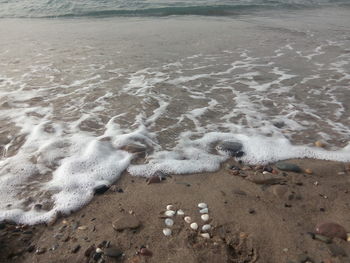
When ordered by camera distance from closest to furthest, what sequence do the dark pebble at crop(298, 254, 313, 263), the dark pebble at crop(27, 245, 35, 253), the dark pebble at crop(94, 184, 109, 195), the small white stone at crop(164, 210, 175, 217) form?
the dark pebble at crop(298, 254, 313, 263)
the dark pebble at crop(27, 245, 35, 253)
the small white stone at crop(164, 210, 175, 217)
the dark pebble at crop(94, 184, 109, 195)

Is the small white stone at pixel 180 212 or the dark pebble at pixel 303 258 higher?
the dark pebble at pixel 303 258

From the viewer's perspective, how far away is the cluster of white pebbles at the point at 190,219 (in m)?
2.44

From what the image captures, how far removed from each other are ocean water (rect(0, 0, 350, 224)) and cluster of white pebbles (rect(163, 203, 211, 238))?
55cm

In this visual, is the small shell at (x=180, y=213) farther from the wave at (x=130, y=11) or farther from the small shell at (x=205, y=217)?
the wave at (x=130, y=11)

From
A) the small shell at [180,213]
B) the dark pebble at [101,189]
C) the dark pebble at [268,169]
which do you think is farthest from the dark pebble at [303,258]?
the dark pebble at [101,189]

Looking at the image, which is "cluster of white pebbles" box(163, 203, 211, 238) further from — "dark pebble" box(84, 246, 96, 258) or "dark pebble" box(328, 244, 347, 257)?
"dark pebble" box(328, 244, 347, 257)

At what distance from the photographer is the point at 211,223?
2.52 metres

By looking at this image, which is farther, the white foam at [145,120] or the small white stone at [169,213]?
the white foam at [145,120]

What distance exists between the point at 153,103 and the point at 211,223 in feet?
8.30

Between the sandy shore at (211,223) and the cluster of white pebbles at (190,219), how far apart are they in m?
0.03

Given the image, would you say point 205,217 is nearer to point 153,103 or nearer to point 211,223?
point 211,223

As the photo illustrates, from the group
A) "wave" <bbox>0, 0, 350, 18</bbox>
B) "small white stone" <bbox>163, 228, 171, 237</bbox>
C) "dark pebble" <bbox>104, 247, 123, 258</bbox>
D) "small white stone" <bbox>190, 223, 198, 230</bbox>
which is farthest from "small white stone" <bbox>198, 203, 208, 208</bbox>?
"wave" <bbox>0, 0, 350, 18</bbox>

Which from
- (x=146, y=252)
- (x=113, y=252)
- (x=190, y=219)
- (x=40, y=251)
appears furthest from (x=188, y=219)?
(x=40, y=251)

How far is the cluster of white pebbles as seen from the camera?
2443mm
